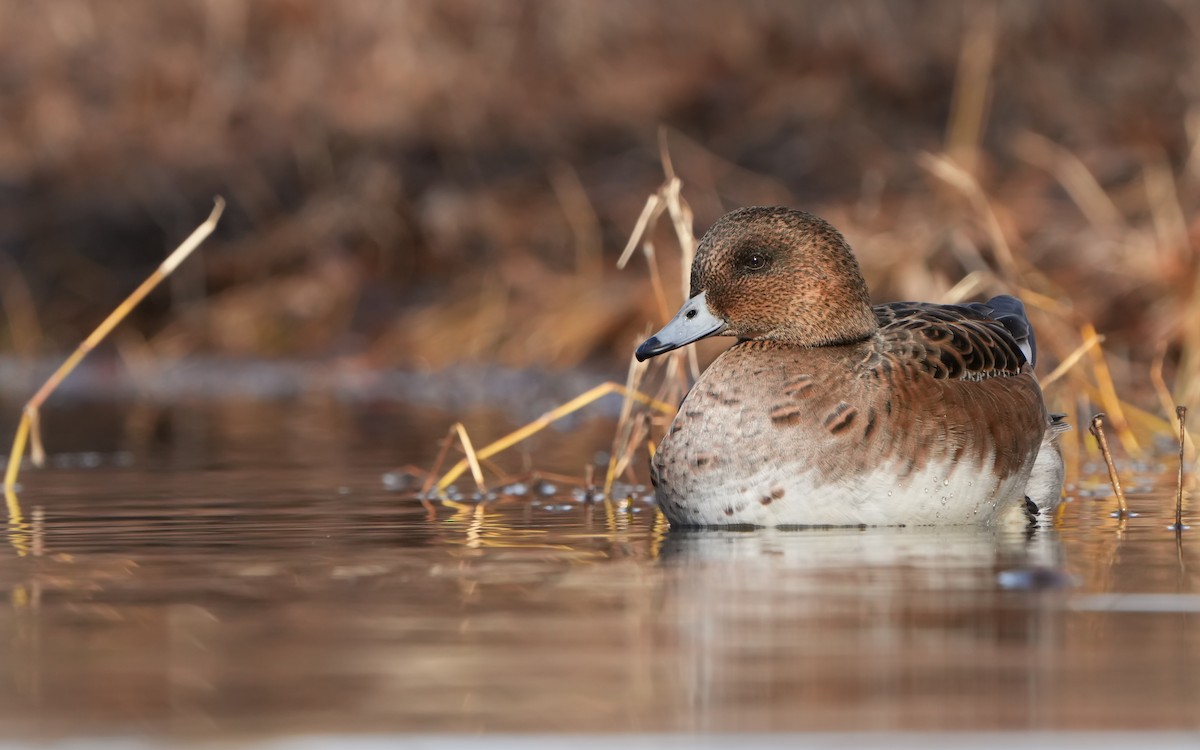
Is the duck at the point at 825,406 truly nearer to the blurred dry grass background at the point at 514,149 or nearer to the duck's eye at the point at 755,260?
the duck's eye at the point at 755,260

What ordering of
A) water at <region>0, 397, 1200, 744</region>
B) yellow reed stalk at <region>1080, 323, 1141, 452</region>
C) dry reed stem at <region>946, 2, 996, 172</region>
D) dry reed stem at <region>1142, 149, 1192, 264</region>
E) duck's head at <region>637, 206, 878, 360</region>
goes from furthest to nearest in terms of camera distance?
dry reed stem at <region>946, 2, 996, 172</region>
dry reed stem at <region>1142, 149, 1192, 264</region>
yellow reed stalk at <region>1080, 323, 1141, 452</region>
duck's head at <region>637, 206, 878, 360</region>
water at <region>0, 397, 1200, 744</region>

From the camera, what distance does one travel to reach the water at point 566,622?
321 cm

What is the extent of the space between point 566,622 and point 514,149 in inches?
431

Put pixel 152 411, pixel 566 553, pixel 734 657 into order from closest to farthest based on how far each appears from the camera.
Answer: pixel 734 657 < pixel 566 553 < pixel 152 411

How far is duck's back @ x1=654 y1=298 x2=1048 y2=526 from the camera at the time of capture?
5539 millimetres

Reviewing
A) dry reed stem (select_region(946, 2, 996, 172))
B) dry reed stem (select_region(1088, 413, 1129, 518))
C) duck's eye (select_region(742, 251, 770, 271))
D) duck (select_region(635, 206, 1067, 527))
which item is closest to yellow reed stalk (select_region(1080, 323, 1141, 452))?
duck (select_region(635, 206, 1067, 527))

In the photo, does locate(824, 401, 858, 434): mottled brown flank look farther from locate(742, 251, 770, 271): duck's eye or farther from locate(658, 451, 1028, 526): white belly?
locate(742, 251, 770, 271): duck's eye

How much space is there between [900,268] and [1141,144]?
286 cm

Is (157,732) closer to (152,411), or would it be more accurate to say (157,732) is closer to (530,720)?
(530,720)

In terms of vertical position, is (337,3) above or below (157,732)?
above

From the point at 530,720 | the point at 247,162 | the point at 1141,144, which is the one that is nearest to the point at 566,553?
the point at 530,720

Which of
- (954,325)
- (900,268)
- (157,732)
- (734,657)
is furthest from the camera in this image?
(900,268)

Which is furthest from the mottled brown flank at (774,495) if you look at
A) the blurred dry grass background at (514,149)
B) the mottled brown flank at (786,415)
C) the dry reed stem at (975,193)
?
the blurred dry grass background at (514,149)

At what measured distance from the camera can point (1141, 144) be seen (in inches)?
496
